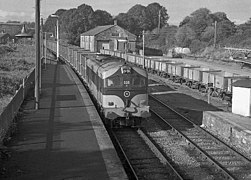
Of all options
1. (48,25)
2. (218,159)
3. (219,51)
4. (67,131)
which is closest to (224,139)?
(218,159)

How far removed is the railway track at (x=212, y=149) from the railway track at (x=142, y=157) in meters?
1.45

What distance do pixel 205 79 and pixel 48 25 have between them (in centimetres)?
11972

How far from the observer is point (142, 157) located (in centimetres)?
1277

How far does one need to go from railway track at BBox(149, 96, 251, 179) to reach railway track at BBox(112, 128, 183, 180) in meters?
1.45

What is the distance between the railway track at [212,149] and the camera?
11.6 m

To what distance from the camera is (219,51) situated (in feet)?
212

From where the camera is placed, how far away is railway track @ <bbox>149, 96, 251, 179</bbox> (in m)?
11.6

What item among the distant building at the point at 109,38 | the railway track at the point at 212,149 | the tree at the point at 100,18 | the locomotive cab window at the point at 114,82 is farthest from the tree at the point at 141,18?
the locomotive cab window at the point at 114,82

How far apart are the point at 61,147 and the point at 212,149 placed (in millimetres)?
5395

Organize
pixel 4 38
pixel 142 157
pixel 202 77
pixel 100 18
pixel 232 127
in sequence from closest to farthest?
pixel 142 157 < pixel 232 127 < pixel 202 77 < pixel 100 18 < pixel 4 38

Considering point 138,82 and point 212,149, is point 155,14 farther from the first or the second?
point 212,149

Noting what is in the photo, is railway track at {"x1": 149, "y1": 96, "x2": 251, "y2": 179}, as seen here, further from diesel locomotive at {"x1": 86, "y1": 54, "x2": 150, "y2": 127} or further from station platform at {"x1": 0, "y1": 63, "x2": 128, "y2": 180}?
station platform at {"x1": 0, "y1": 63, "x2": 128, "y2": 180}

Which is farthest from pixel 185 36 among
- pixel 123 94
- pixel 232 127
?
pixel 232 127

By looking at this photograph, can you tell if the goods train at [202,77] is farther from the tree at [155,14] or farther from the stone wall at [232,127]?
the tree at [155,14]
